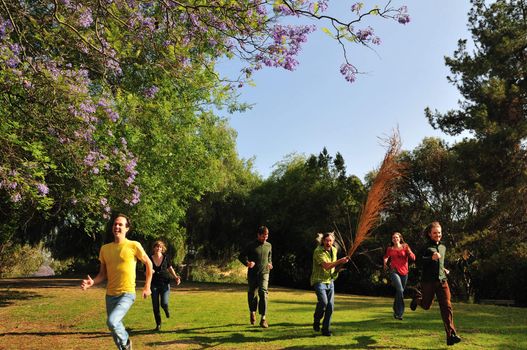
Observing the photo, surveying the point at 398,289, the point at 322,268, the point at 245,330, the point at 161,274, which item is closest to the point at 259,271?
the point at 245,330

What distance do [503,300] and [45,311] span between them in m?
23.5

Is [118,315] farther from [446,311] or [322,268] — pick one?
[446,311]

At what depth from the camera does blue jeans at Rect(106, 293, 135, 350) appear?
653 cm

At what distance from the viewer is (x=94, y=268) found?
41.3m

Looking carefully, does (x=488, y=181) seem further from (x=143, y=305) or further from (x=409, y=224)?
(x=143, y=305)

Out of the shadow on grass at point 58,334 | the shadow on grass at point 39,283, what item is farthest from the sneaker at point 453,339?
the shadow on grass at point 39,283

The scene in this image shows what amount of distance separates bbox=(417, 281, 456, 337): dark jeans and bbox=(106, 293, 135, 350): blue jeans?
5157mm

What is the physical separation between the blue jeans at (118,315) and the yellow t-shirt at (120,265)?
9 centimetres

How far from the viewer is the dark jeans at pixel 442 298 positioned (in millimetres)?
7750

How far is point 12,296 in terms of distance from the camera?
1975cm

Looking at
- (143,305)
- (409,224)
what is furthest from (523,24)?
(143,305)

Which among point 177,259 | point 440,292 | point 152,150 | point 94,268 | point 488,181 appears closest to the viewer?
point 440,292

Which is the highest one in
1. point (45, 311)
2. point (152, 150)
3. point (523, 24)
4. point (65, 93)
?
point (523, 24)

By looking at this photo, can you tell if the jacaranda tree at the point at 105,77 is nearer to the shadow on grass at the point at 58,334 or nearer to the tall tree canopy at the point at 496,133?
the shadow on grass at the point at 58,334
